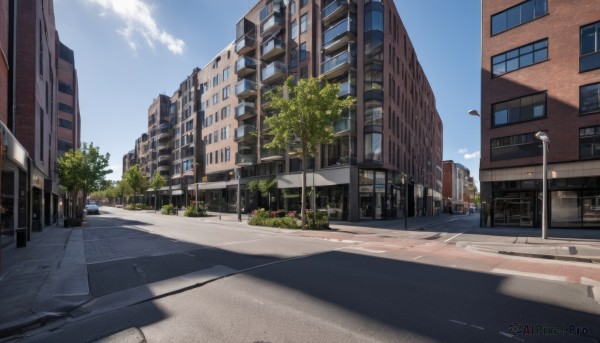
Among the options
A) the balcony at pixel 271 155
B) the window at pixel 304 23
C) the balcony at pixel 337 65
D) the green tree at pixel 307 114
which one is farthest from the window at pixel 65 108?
the green tree at pixel 307 114

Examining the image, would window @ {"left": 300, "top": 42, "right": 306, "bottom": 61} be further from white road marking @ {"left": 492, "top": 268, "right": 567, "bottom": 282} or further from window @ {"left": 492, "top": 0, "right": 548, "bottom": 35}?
white road marking @ {"left": 492, "top": 268, "right": 567, "bottom": 282}

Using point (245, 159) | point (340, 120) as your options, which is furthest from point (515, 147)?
point (245, 159)

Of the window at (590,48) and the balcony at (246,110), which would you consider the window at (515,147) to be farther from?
the balcony at (246,110)

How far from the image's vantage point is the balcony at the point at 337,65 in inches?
1192

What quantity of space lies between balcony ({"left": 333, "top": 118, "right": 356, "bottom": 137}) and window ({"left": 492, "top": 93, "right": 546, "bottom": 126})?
37.7 feet

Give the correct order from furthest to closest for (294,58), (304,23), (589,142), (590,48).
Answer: (294,58) → (304,23) → (590,48) → (589,142)

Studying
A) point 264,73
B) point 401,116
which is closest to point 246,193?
point 264,73

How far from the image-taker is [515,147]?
921 inches

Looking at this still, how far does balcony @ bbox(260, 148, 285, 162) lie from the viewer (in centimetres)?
3688

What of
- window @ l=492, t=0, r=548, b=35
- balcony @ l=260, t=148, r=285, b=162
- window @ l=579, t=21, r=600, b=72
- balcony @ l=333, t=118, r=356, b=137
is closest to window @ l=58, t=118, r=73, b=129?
balcony @ l=260, t=148, r=285, b=162

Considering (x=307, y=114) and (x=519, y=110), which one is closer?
(x=307, y=114)

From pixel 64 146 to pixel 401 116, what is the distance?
52.8m

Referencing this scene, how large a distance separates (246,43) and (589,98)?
1468 inches

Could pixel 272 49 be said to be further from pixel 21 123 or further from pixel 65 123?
pixel 65 123
